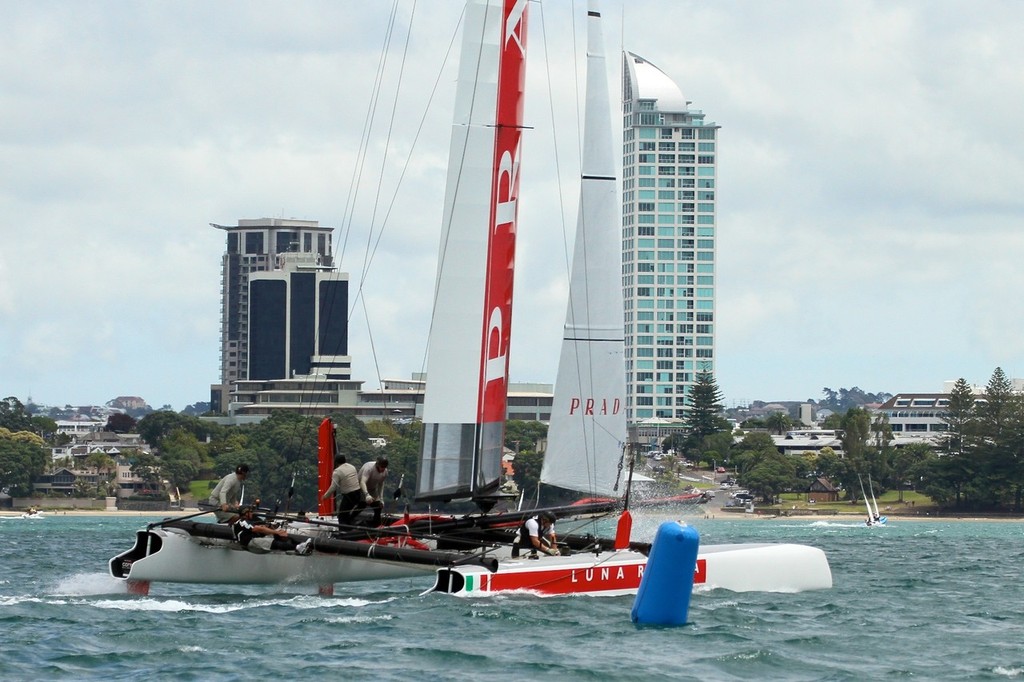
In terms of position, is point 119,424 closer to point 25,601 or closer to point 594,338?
point 594,338

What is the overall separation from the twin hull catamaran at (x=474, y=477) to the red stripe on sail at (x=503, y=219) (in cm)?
2

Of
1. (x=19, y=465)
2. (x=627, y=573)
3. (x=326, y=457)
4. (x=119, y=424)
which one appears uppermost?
(x=119, y=424)

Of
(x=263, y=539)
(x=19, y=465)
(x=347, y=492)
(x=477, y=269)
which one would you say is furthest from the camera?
(x=19, y=465)

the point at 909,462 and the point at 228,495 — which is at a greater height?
the point at 909,462

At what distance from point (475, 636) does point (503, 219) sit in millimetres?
7614

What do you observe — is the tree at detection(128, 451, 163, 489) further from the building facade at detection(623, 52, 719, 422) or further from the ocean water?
the ocean water

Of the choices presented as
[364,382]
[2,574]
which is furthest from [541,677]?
[364,382]

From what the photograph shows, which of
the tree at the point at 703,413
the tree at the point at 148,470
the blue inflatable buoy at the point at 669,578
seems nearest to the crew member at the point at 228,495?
the blue inflatable buoy at the point at 669,578

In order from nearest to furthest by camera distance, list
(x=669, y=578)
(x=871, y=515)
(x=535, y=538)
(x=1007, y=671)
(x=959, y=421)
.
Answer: (x=1007, y=671), (x=669, y=578), (x=535, y=538), (x=871, y=515), (x=959, y=421)

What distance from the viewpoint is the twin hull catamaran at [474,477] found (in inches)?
874

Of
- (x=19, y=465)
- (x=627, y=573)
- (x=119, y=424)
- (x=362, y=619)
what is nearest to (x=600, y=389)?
(x=627, y=573)

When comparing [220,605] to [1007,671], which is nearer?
[1007,671]

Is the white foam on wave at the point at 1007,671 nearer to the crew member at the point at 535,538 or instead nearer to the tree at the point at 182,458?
the crew member at the point at 535,538

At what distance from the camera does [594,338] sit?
2922cm
